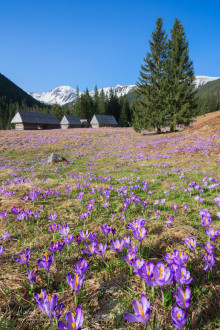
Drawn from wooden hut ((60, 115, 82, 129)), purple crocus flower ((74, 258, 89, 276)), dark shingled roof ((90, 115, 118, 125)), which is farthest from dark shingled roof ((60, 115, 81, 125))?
purple crocus flower ((74, 258, 89, 276))

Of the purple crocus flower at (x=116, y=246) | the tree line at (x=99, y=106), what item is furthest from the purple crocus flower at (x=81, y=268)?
the tree line at (x=99, y=106)

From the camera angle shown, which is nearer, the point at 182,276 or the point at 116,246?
the point at 182,276

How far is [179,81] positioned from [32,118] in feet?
157

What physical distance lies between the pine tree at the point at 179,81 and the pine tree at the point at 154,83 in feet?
4.09

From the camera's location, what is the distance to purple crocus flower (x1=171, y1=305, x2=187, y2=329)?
43.9 inches

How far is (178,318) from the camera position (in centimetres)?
115

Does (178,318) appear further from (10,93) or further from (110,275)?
(10,93)

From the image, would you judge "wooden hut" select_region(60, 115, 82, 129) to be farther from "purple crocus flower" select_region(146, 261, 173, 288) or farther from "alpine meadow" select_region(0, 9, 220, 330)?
"purple crocus flower" select_region(146, 261, 173, 288)

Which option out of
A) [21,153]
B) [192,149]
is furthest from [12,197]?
[21,153]

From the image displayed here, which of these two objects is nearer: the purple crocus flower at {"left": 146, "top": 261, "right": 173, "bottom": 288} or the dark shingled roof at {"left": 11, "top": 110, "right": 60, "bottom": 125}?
the purple crocus flower at {"left": 146, "top": 261, "right": 173, "bottom": 288}

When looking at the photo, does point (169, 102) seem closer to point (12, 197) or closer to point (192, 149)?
point (192, 149)

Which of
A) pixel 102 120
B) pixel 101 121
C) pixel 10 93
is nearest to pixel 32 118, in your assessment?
pixel 101 121

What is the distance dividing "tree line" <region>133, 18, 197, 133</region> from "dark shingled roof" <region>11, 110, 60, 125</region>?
41041mm

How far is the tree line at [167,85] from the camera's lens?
25641mm
